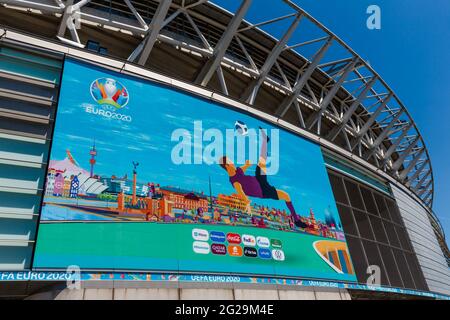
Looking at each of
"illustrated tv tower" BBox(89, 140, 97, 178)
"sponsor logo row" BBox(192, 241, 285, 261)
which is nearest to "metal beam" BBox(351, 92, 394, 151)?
"sponsor logo row" BBox(192, 241, 285, 261)

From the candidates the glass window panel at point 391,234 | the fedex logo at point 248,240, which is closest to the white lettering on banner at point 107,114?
the fedex logo at point 248,240

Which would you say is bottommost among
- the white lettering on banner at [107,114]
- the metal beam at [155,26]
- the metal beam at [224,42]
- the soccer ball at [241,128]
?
the white lettering on banner at [107,114]

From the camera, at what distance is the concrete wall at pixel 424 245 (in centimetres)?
2291

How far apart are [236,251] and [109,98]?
6.40 metres

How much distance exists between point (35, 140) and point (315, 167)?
1199 centimetres

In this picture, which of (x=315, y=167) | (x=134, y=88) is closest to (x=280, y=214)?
(x=315, y=167)

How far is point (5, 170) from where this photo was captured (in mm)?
8219

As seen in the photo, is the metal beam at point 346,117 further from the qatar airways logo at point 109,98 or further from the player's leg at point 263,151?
the qatar airways logo at point 109,98

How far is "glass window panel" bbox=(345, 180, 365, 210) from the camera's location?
60.6 ft

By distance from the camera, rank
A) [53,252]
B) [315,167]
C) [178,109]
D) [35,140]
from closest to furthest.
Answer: [53,252] → [35,140] → [178,109] → [315,167]

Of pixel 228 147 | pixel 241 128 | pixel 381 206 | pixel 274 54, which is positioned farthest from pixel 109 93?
pixel 381 206

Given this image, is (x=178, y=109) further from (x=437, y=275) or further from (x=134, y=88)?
(x=437, y=275)

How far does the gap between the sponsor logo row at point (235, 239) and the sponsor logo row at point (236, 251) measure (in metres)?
0.14
